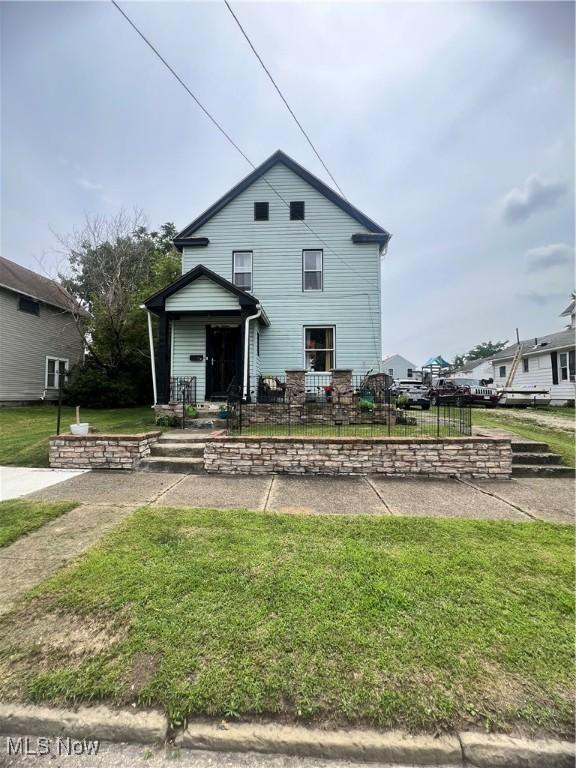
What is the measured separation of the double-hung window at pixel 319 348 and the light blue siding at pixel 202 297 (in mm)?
3492

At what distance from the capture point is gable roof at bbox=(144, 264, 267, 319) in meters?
10.1

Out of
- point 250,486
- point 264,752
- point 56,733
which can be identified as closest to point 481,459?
point 250,486

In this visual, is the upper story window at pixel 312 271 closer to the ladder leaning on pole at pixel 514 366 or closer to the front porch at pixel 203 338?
the front porch at pixel 203 338

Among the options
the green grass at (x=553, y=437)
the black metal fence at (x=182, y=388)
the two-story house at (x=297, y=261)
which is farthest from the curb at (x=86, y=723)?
the two-story house at (x=297, y=261)

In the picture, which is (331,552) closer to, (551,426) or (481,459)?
(481,459)

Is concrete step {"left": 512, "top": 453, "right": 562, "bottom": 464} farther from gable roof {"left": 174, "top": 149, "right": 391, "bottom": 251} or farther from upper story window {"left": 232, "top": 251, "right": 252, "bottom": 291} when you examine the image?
upper story window {"left": 232, "top": 251, "right": 252, "bottom": 291}

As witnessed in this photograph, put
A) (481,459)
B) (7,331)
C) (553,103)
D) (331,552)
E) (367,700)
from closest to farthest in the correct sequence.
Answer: (367,700) < (331,552) < (481,459) < (553,103) < (7,331)

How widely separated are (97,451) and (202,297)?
5.63 metres

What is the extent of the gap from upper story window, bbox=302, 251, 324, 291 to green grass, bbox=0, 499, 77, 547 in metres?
10.5

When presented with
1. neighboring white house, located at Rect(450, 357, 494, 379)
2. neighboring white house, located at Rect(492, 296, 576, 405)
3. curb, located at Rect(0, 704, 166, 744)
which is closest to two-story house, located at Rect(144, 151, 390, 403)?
curb, located at Rect(0, 704, 166, 744)

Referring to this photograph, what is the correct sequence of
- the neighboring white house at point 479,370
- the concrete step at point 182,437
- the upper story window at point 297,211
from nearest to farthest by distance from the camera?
the concrete step at point 182,437 < the upper story window at point 297,211 < the neighboring white house at point 479,370

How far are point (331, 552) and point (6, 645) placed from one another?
2333 millimetres

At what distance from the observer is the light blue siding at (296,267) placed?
41.2 feet

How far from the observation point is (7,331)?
15.9 meters
